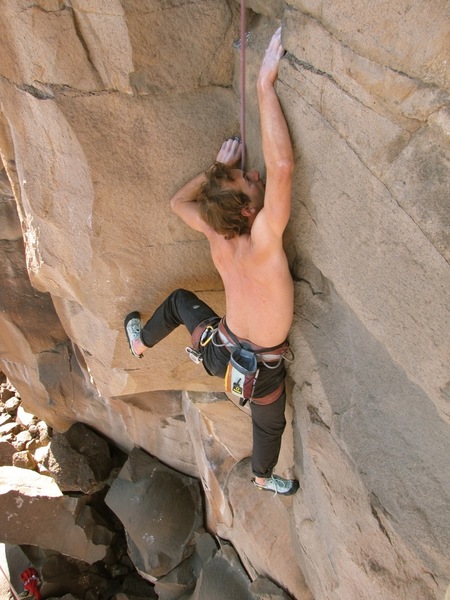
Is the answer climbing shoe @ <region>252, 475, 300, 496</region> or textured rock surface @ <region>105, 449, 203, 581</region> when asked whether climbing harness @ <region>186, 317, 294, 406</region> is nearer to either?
climbing shoe @ <region>252, 475, 300, 496</region>

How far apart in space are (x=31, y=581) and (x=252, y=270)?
15.5ft

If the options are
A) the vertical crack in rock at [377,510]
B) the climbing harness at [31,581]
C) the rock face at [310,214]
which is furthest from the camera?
the climbing harness at [31,581]

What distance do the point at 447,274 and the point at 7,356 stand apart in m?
4.60

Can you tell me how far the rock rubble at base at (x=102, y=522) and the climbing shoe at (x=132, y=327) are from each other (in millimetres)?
2365

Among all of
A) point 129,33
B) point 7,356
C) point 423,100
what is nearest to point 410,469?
point 423,100

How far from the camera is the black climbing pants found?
2516 millimetres

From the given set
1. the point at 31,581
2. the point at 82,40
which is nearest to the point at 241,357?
the point at 82,40

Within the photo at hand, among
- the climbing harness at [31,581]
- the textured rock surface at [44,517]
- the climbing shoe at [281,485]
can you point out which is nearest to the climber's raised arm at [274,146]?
the climbing shoe at [281,485]

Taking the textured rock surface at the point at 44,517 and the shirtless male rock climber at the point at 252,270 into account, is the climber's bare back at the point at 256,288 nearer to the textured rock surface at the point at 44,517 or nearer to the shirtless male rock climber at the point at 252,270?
the shirtless male rock climber at the point at 252,270

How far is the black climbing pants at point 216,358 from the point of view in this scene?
252 cm

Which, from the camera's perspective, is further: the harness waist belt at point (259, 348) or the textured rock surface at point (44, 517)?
the textured rock surface at point (44, 517)

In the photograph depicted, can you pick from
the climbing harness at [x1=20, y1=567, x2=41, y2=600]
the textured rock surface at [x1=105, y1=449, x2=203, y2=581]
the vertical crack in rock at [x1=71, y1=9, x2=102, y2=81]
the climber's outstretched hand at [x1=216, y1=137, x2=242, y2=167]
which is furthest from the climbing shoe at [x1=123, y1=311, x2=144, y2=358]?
the climbing harness at [x1=20, y1=567, x2=41, y2=600]

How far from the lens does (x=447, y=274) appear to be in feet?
4.86

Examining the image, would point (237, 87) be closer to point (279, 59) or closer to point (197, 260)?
point (279, 59)
